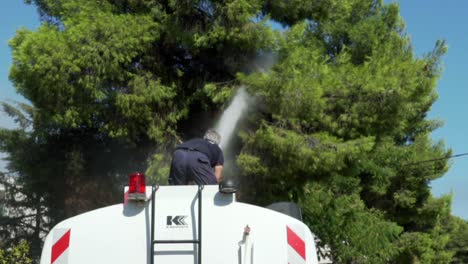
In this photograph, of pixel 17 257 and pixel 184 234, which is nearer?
pixel 184 234

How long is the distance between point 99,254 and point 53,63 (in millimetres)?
6078

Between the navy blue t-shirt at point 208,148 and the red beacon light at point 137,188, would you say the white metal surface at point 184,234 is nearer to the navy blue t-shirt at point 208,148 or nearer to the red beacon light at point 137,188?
the red beacon light at point 137,188

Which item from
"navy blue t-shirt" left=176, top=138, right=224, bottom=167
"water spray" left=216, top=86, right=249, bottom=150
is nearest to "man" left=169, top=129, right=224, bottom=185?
"navy blue t-shirt" left=176, top=138, right=224, bottom=167

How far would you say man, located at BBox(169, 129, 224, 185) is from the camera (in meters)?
5.95

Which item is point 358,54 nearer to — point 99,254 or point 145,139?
point 145,139

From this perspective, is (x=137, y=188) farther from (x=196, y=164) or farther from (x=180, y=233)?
(x=196, y=164)

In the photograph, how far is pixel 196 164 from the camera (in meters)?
5.97

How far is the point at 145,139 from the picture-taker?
12336 mm

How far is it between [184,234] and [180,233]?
0.03 m

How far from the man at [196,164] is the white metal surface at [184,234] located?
0.90 meters

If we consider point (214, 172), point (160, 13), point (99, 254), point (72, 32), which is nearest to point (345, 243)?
point (160, 13)

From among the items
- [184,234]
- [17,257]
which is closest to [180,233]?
[184,234]

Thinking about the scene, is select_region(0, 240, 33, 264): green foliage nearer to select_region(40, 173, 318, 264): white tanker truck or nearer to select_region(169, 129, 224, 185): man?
select_region(169, 129, 224, 185): man

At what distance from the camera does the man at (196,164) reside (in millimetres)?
5949
